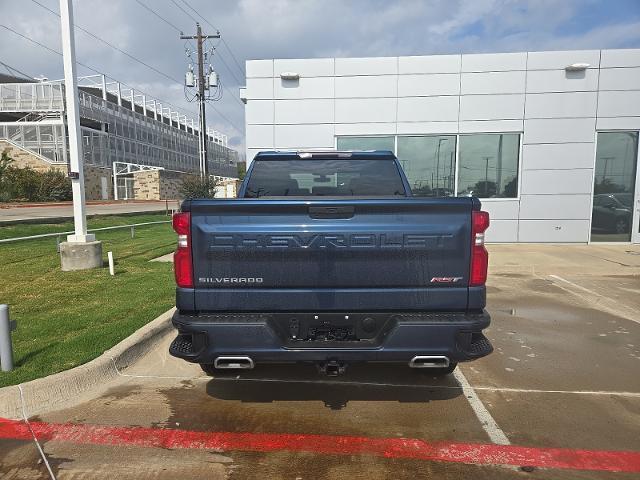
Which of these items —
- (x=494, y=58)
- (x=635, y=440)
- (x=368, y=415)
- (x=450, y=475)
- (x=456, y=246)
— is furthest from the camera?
(x=494, y=58)

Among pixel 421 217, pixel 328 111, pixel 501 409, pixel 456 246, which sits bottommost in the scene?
pixel 501 409

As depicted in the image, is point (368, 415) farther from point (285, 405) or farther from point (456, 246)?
point (456, 246)

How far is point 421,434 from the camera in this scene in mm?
3150

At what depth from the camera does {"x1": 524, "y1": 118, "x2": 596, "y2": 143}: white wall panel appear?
40.8 feet

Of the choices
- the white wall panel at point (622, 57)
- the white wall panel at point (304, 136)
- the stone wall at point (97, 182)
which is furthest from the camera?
the stone wall at point (97, 182)

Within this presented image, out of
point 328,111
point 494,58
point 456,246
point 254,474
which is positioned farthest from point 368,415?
point 494,58

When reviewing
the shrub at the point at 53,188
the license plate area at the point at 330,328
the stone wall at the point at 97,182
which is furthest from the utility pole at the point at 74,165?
the stone wall at the point at 97,182

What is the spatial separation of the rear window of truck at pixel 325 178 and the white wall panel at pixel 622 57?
11.3m

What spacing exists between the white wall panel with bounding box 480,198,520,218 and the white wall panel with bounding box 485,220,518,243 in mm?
153

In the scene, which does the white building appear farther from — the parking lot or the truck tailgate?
the truck tailgate

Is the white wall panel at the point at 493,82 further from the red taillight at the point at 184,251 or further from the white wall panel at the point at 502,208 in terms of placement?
the red taillight at the point at 184,251

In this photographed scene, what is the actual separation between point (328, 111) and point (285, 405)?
10474 millimetres

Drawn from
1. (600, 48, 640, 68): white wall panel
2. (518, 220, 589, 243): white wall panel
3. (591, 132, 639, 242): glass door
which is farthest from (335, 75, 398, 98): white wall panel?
(591, 132, 639, 242): glass door

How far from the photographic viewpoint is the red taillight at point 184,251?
9.42 ft
